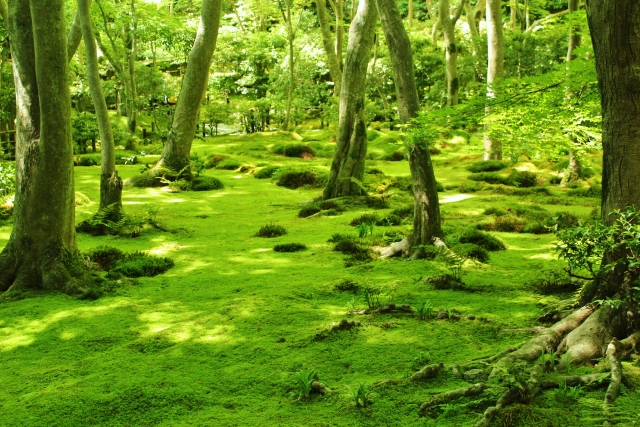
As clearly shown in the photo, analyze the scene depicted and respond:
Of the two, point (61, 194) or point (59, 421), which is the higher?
point (61, 194)

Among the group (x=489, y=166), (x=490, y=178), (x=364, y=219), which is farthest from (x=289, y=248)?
(x=489, y=166)

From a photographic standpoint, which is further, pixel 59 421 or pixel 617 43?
pixel 617 43

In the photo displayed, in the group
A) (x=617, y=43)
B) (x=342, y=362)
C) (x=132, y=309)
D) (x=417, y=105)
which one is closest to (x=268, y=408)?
(x=342, y=362)

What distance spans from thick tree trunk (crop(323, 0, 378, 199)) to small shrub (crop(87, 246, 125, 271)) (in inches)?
181

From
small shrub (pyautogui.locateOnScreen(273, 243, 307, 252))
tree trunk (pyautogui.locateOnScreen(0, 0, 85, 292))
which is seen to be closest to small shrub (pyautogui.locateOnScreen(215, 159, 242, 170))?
small shrub (pyautogui.locateOnScreen(273, 243, 307, 252))

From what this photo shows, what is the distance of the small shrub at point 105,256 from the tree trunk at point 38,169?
3.17 ft

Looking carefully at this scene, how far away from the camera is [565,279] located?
5.93m

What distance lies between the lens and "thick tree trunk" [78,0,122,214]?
8.73 m

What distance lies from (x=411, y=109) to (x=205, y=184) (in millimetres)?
7617

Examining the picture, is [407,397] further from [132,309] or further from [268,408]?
[132,309]

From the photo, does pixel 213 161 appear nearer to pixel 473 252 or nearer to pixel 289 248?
pixel 289 248

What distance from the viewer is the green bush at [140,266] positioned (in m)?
7.22

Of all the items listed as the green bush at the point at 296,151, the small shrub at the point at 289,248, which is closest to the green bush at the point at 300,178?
the green bush at the point at 296,151

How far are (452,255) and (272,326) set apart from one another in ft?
8.25
